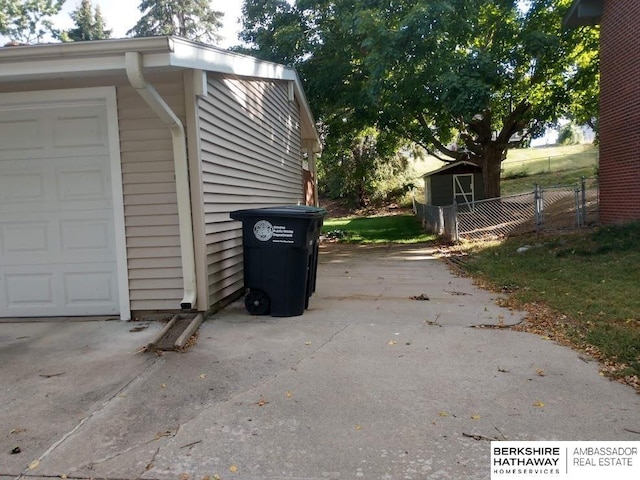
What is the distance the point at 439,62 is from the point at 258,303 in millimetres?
9316

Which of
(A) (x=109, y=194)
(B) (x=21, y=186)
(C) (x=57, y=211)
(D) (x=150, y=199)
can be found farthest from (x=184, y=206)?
(B) (x=21, y=186)

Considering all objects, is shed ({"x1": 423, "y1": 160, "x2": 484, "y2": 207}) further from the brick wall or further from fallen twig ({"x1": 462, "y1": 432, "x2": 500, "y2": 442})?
fallen twig ({"x1": 462, "y1": 432, "x2": 500, "y2": 442})

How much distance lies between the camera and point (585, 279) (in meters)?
7.81

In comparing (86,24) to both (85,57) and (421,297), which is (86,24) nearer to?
(85,57)

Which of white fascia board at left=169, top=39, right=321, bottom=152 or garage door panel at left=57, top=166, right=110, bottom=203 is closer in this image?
white fascia board at left=169, top=39, right=321, bottom=152

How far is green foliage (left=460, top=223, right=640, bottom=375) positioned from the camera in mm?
4996

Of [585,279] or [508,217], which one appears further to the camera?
[508,217]

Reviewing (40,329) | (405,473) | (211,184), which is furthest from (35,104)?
(405,473)

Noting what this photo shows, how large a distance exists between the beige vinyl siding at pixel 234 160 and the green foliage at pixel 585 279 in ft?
12.8

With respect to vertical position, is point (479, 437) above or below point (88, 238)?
below

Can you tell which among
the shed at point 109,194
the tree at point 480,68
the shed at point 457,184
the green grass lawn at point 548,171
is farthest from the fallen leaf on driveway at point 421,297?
the green grass lawn at point 548,171

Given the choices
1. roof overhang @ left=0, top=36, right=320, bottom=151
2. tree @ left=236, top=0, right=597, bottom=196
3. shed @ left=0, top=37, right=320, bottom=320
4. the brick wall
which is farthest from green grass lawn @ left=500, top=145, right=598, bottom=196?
roof overhang @ left=0, top=36, right=320, bottom=151

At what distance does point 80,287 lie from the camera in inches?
234

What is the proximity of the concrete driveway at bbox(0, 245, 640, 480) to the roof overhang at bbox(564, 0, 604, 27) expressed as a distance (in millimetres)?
9861
